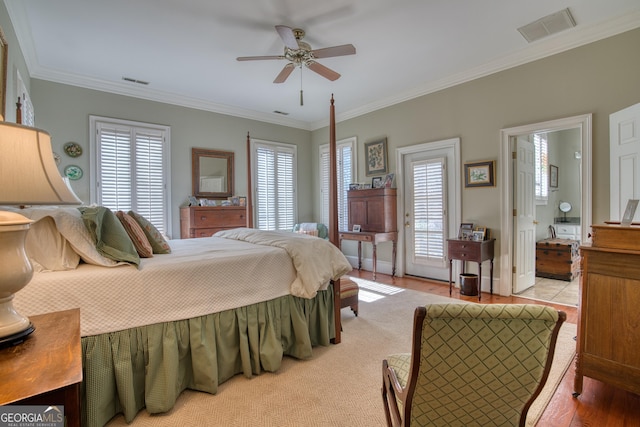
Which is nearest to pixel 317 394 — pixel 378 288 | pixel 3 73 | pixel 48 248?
pixel 48 248

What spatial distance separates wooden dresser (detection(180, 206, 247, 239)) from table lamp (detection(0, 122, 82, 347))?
360cm

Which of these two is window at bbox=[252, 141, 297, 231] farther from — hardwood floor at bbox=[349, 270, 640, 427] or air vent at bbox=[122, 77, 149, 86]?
hardwood floor at bbox=[349, 270, 640, 427]

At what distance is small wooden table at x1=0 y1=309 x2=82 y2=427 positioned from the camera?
75 centimetres

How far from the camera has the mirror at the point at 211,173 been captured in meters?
5.02

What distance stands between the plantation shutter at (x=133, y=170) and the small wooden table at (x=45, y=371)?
376 cm

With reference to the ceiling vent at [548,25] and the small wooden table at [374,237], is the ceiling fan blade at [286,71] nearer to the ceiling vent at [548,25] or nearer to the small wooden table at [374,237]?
the ceiling vent at [548,25]

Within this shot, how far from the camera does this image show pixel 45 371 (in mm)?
837

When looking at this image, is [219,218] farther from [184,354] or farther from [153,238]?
[184,354]

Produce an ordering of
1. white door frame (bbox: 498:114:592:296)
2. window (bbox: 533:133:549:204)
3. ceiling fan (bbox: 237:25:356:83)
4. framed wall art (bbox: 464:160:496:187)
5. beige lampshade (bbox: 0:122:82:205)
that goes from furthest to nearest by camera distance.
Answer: window (bbox: 533:133:549:204), framed wall art (bbox: 464:160:496:187), white door frame (bbox: 498:114:592:296), ceiling fan (bbox: 237:25:356:83), beige lampshade (bbox: 0:122:82:205)

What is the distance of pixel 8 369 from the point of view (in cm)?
84

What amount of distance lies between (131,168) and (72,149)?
0.69 metres

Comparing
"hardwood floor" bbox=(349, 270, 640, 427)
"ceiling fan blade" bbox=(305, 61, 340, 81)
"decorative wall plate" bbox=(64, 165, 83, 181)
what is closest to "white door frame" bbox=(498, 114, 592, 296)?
"hardwood floor" bbox=(349, 270, 640, 427)

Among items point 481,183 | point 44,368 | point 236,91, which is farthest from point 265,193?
point 44,368

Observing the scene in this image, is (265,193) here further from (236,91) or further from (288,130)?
(236,91)
